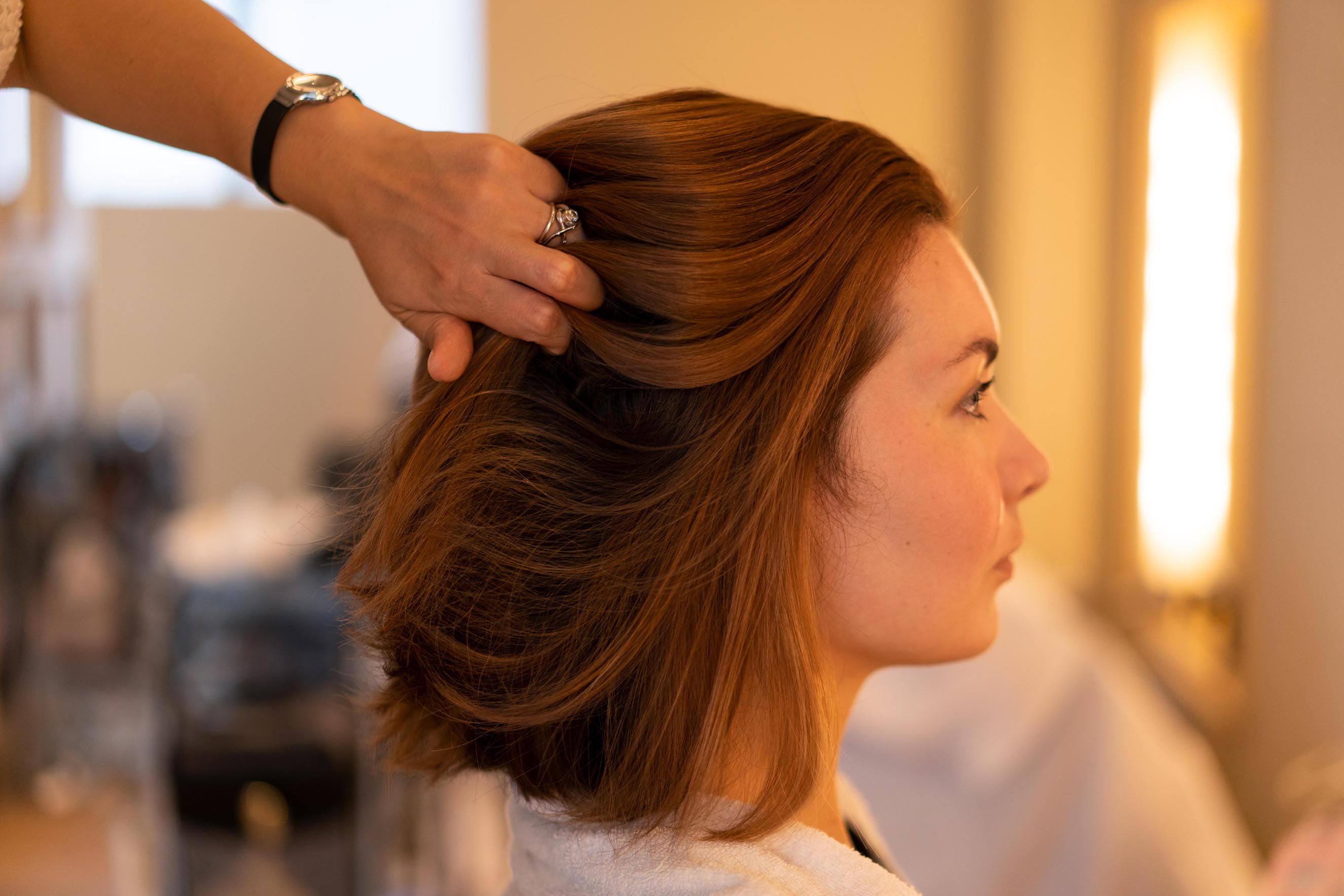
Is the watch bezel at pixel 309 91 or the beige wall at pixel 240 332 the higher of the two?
the watch bezel at pixel 309 91

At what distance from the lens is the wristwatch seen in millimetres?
765

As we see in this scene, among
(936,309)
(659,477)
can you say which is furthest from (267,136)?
(936,309)

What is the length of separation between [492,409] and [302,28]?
3.78 meters

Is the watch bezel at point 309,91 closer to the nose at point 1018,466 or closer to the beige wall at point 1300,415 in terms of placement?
the nose at point 1018,466

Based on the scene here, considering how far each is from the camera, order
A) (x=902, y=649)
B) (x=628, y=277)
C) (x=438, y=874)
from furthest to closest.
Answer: (x=438, y=874)
(x=902, y=649)
(x=628, y=277)

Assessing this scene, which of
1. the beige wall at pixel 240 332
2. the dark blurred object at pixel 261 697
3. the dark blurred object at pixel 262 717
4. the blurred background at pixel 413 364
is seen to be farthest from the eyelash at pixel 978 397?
the beige wall at pixel 240 332

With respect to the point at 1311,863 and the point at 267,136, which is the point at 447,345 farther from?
the point at 1311,863

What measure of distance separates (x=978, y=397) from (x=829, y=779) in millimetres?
324

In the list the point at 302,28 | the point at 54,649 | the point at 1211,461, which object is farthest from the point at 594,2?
the point at 54,649

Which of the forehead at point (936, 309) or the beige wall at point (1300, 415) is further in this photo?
the beige wall at point (1300, 415)

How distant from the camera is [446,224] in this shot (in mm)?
718

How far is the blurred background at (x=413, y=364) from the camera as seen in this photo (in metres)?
2.12

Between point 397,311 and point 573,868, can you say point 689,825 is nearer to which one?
point 573,868

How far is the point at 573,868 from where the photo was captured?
76cm
